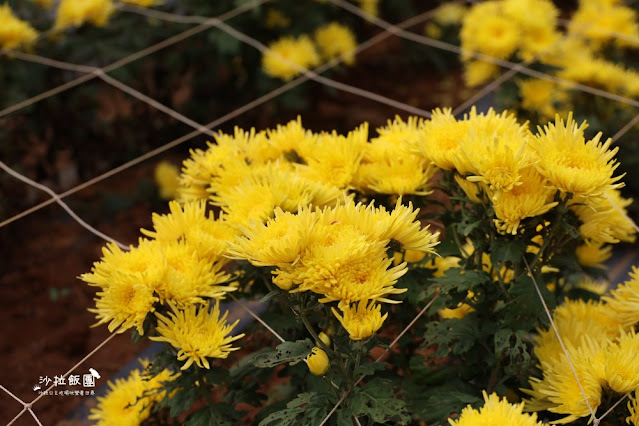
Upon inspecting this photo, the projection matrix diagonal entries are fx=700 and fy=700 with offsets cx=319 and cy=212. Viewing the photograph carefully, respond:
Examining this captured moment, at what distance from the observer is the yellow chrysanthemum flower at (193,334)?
118 centimetres

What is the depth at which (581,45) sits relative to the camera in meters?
3.43

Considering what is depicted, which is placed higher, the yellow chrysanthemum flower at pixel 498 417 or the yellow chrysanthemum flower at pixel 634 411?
the yellow chrysanthemum flower at pixel 498 417

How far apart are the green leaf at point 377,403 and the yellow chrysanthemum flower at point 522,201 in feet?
1.13

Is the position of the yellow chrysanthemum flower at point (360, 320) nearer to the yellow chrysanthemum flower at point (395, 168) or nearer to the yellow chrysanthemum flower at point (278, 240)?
the yellow chrysanthemum flower at point (278, 240)

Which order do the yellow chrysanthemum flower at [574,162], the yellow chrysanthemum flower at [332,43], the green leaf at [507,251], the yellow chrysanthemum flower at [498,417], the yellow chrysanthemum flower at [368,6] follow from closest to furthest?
the yellow chrysanthemum flower at [498,417] < the yellow chrysanthemum flower at [574,162] < the green leaf at [507,251] < the yellow chrysanthemum flower at [332,43] < the yellow chrysanthemum flower at [368,6]

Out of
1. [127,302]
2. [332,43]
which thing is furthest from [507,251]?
[332,43]

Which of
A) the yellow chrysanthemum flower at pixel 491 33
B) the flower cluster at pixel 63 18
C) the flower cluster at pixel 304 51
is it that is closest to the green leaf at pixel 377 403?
the yellow chrysanthemum flower at pixel 491 33

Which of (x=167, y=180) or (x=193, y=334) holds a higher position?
(x=193, y=334)

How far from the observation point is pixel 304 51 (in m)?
3.21

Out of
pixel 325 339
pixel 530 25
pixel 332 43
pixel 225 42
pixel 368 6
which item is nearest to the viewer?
pixel 325 339

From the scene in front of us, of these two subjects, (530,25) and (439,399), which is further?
(530,25)

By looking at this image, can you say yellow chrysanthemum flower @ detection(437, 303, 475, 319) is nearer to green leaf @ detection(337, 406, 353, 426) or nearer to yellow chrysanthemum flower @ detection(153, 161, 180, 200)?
green leaf @ detection(337, 406, 353, 426)

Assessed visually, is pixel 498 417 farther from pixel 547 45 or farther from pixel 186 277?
pixel 547 45

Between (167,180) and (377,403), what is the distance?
221 cm
